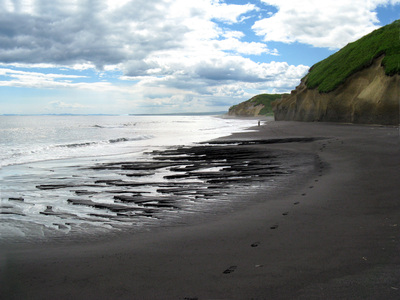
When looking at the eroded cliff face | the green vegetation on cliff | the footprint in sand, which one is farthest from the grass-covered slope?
the footprint in sand

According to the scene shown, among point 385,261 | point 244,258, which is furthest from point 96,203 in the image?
point 385,261

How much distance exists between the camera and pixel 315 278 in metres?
3.46

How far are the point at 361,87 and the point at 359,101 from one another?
4833mm

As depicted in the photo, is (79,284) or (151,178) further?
(151,178)

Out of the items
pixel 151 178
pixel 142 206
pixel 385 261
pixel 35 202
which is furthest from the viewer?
pixel 151 178

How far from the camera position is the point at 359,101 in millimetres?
35594

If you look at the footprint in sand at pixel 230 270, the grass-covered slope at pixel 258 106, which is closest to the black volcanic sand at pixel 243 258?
the footprint in sand at pixel 230 270

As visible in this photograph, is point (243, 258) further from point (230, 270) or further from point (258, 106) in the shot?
point (258, 106)

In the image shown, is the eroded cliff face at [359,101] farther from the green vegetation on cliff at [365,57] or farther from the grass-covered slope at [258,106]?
the grass-covered slope at [258,106]

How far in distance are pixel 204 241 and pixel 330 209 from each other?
2.86 metres

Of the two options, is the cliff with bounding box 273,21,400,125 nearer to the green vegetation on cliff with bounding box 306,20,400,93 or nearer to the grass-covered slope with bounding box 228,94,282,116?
the green vegetation on cliff with bounding box 306,20,400,93

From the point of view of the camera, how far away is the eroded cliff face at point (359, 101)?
3147 centimetres

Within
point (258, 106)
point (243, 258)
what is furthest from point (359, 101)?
point (258, 106)

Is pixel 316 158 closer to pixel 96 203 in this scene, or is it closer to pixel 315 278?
pixel 96 203
